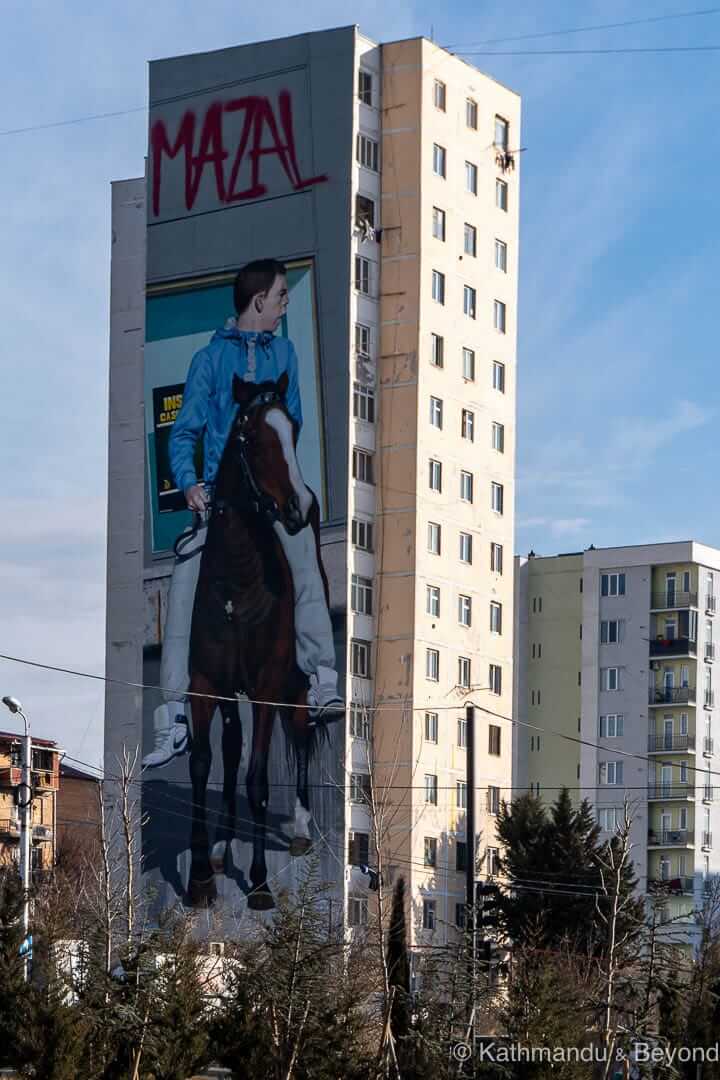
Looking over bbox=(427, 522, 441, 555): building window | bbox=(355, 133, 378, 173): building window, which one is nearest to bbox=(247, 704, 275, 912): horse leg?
bbox=(427, 522, 441, 555): building window

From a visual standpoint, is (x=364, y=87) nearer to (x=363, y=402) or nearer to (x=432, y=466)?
(x=363, y=402)

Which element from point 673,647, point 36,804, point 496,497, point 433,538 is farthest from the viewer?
point 36,804

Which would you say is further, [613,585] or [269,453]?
[613,585]

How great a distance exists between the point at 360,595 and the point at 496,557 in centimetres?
730

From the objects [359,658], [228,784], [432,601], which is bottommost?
[228,784]

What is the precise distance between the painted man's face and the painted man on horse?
0.05 feet

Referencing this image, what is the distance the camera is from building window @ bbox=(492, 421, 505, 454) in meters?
81.4

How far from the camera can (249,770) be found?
75812mm

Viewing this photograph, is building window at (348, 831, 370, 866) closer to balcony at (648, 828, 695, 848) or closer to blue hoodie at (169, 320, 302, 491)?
blue hoodie at (169, 320, 302, 491)

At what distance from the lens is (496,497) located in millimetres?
81375

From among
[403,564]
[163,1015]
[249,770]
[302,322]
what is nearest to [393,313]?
[302,322]

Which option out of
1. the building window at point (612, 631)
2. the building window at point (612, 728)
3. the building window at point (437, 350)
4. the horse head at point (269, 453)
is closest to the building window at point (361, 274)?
the building window at point (437, 350)

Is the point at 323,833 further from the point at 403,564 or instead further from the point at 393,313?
the point at 393,313

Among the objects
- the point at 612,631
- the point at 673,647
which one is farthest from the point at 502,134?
the point at 612,631
